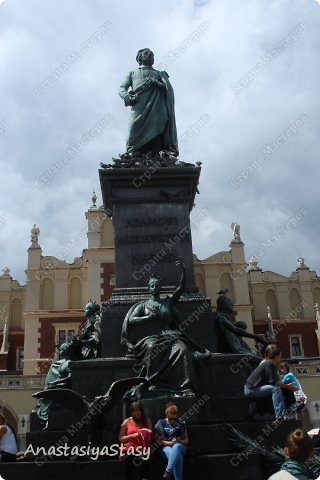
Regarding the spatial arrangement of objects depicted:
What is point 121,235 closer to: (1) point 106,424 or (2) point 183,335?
(2) point 183,335

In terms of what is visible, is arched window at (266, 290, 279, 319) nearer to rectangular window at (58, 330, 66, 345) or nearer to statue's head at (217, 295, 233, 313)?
rectangular window at (58, 330, 66, 345)

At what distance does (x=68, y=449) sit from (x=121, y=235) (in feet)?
12.8

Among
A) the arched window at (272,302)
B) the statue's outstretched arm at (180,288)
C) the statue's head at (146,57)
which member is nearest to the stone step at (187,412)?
the statue's outstretched arm at (180,288)

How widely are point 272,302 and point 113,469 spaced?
3708 centimetres

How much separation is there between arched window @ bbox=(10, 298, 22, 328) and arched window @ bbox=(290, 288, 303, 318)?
774 inches

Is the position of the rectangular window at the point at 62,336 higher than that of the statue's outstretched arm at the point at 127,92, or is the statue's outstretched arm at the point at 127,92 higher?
the rectangular window at the point at 62,336

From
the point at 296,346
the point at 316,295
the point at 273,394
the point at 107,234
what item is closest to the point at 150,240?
the point at 273,394

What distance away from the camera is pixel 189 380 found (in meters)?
6.93

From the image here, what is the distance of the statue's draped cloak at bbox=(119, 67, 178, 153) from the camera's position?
10.3 metres

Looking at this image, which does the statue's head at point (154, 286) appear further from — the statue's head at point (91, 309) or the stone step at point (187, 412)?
the stone step at point (187, 412)

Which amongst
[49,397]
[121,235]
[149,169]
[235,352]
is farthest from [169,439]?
[149,169]

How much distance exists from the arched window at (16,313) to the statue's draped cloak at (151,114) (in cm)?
3000

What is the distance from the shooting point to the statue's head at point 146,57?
10922 mm

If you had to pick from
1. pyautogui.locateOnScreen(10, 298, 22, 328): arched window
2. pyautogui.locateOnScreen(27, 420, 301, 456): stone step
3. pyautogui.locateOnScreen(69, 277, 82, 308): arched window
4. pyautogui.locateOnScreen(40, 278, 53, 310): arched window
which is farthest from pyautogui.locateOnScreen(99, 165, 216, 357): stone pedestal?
pyautogui.locateOnScreen(10, 298, 22, 328): arched window
